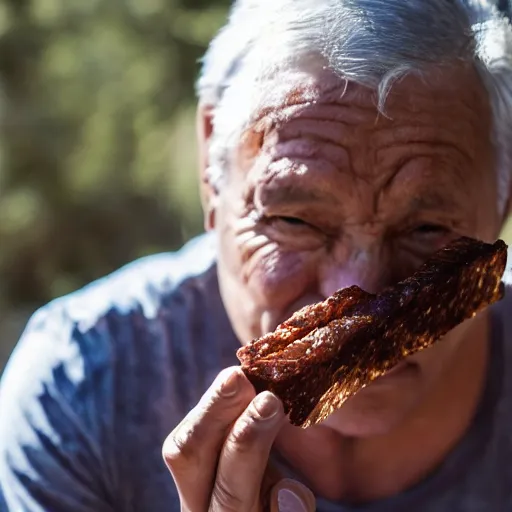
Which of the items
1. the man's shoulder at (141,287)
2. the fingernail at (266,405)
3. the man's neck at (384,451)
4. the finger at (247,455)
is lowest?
the man's neck at (384,451)

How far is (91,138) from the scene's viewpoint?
2.17 metres

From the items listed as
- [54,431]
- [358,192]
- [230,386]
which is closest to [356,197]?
[358,192]

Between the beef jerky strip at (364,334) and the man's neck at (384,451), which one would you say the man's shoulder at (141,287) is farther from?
the beef jerky strip at (364,334)

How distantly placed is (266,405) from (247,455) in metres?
0.05

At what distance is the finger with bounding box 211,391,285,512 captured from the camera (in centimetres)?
66

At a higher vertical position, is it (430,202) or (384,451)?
(430,202)

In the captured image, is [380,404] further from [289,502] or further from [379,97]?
[379,97]

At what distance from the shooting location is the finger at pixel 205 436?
0.67 meters

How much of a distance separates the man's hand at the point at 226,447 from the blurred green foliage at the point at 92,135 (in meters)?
1.30

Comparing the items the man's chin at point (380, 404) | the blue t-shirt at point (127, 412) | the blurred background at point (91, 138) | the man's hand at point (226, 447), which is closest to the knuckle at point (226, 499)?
the man's hand at point (226, 447)

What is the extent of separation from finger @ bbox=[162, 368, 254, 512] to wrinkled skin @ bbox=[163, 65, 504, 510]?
8 centimetres

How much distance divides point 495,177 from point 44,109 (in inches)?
61.2

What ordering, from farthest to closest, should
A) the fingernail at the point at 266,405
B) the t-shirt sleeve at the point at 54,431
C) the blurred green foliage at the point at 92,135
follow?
the blurred green foliage at the point at 92,135 → the t-shirt sleeve at the point at 54,431 → the fingernail at the point at 266,405

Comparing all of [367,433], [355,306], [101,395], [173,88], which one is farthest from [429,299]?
[173,88]
